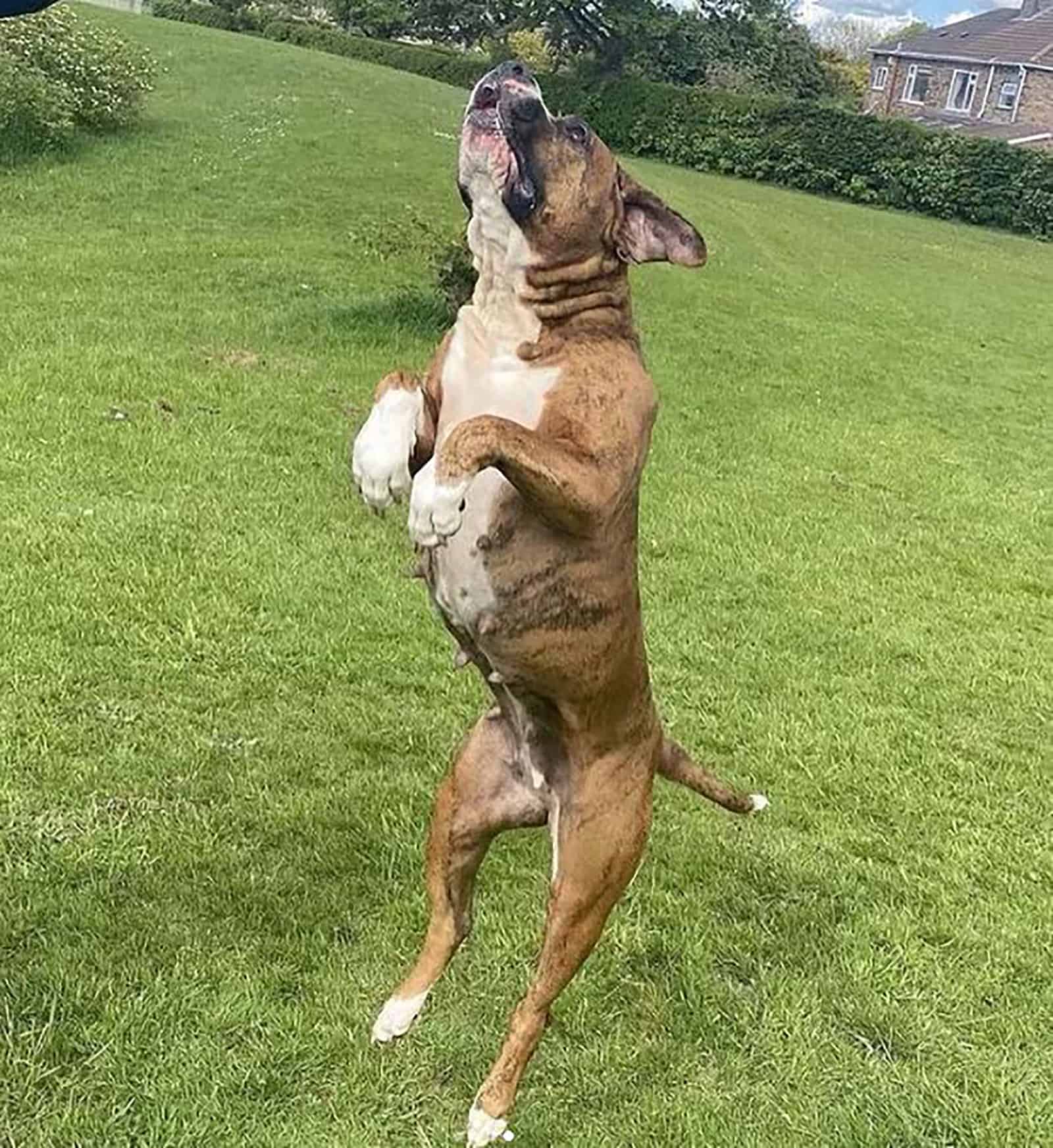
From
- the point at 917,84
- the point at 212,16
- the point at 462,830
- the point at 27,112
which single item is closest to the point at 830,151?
the point at 212,16

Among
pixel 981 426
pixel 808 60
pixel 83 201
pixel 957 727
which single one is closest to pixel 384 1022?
pixel 957 727

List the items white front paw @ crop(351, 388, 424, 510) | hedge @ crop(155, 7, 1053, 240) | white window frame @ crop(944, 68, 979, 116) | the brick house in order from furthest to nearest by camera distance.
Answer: white window frame @ crop(944, 68, 979, 116) → the brick house → hedge @ crop(155, 7, 1053, 240) → white front paw @ crop(351, 388, 424, 510)

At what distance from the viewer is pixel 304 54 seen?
28766mm

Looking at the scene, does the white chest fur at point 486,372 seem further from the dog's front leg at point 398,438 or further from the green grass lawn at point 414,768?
the green grass lawn at point 414,768

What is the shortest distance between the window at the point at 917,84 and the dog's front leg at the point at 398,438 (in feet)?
172

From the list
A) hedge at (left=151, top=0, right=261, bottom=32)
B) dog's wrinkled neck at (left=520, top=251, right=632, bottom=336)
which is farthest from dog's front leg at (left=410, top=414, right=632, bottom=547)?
hedge at (left=151, top=0, right=261, bottom=32)

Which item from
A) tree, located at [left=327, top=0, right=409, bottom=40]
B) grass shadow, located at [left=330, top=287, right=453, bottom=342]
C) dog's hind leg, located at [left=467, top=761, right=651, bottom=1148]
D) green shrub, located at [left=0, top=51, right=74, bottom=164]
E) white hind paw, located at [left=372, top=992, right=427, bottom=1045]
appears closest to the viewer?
dog's hind leg, located at [left=467, top=761, right=651, bottom=1148]

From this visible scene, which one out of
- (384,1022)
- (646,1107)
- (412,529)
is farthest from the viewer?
(646,1107)

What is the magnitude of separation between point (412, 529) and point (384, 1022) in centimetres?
131

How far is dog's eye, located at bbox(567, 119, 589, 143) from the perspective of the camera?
2225 millimetres

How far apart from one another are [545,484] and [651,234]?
0.49m

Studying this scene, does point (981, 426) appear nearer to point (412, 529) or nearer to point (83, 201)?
point (83, 201)

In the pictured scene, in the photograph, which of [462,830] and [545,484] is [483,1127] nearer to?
[462,830]

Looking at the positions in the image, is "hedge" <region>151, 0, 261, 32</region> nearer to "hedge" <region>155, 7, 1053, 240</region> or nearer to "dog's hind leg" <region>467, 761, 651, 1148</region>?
"hedge" <region>155, 7, 1053, 240</region>
